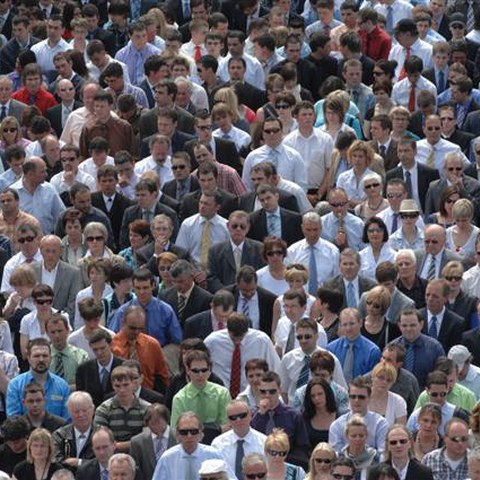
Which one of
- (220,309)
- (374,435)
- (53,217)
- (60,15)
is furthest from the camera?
(60,15)

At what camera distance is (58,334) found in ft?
80.1

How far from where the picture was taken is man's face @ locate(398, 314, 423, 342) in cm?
2422

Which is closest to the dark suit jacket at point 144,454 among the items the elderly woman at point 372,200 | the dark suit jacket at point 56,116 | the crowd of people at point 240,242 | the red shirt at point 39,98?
the crowd of people at point 240,242

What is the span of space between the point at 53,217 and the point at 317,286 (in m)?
3.47

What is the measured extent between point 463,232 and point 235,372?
351 centimetres

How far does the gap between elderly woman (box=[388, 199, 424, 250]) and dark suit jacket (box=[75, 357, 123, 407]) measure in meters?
4.04

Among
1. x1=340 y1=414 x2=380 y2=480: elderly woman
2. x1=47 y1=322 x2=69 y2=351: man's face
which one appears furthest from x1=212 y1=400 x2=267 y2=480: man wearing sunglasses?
x1=47 y1=322 x2=69 y2=351: man's face

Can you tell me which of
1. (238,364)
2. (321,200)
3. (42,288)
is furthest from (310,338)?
(321,200)

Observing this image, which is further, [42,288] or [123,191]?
[123,191]

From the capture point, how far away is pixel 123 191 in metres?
28.1

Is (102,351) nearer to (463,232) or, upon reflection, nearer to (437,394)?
(437,394)

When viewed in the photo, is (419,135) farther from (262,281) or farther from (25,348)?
(25,348)

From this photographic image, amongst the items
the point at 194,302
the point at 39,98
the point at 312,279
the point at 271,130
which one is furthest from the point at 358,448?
the point at 39,98

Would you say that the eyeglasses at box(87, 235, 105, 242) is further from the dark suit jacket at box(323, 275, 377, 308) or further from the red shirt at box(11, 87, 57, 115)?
the red shirt at box(11, 87, 57, 115)
